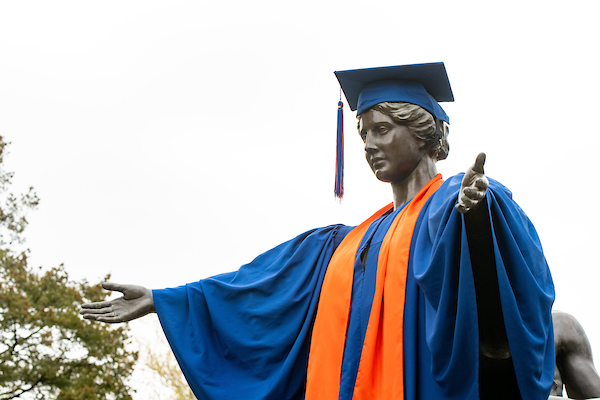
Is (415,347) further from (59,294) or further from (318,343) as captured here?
(59,294)

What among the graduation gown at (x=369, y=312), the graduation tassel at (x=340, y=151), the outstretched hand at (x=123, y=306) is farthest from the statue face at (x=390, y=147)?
the outstretched hand at (x=123, y=306)

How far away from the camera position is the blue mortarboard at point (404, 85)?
3939mm

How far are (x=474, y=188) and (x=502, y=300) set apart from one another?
436 millimetres

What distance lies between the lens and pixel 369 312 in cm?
345

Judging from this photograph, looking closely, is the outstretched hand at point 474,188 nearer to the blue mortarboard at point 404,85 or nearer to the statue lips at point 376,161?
the statue lips at point 376,161

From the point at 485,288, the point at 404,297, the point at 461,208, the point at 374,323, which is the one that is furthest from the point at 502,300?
the point at 374,323

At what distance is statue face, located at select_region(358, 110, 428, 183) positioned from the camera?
386 centimetres

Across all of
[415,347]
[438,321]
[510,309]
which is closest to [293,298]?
[415,347]

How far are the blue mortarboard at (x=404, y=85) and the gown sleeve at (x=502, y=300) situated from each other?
1.11 meters

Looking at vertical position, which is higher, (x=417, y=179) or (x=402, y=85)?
(x=402, y=85)

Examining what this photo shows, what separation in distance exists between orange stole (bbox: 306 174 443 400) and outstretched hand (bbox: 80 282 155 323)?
2.98 ft

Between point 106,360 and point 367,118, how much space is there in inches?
446

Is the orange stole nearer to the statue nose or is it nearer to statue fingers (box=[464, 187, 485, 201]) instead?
the statue nose

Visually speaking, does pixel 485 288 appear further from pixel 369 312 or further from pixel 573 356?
pixel 573 356
